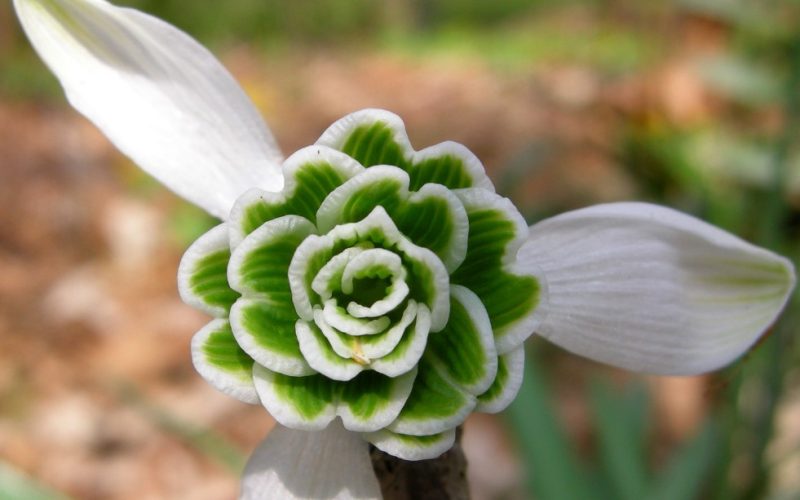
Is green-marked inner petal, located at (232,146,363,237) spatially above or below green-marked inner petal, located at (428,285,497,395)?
above

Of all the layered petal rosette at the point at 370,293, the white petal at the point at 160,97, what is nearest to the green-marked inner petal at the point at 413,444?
the layered petal rosette at the point at 370,293

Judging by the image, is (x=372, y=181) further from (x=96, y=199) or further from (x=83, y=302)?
(x=96, y=199)

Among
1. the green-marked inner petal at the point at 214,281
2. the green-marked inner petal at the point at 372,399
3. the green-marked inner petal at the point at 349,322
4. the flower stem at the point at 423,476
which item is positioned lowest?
the flower stem at the point at 423,476

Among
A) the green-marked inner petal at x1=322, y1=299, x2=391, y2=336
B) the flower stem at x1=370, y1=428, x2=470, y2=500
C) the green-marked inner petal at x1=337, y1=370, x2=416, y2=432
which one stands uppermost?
the green-marked inner petal at x1=322, y1=299, x2=391, y2=336

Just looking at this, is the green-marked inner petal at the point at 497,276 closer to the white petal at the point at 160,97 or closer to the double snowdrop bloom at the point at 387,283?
the double snowdrop bloom at the point at 387,283

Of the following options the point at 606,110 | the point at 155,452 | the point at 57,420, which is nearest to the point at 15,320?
the point at 57,420

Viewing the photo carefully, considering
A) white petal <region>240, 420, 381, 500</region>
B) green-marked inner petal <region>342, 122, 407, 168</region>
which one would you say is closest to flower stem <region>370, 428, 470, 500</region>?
white petal <region>240, 420, 381, 500</region>

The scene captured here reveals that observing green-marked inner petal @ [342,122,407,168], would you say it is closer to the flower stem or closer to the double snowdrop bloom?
the double snowdrop bloom
